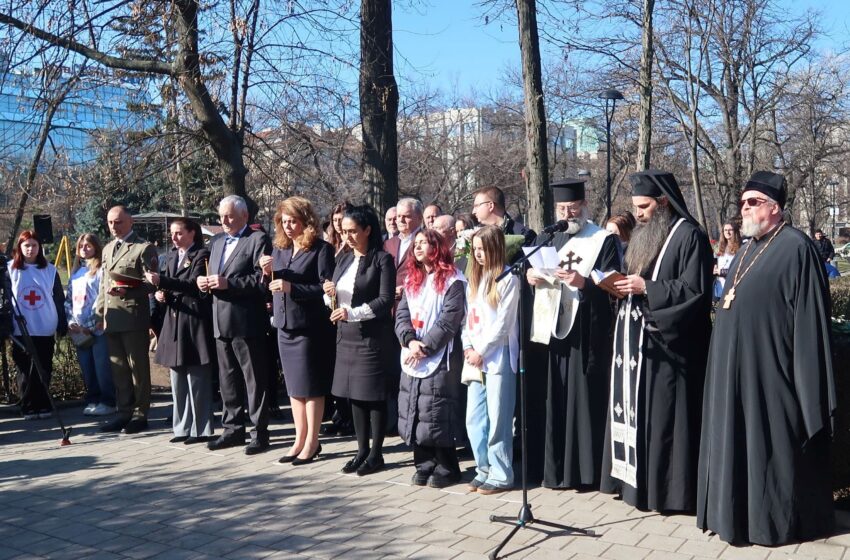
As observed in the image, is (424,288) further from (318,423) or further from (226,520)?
(226,520)

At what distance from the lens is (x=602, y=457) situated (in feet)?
19.8

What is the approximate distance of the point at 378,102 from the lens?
10781 mm

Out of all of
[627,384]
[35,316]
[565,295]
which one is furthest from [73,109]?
[627,384]

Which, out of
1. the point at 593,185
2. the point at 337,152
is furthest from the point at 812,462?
the point at 593,185

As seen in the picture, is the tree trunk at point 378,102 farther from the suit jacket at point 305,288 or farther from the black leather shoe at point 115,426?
the black leather shoe at point 115,426

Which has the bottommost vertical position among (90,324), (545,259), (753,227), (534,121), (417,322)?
(90,324)

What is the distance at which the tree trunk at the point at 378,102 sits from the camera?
1074cm

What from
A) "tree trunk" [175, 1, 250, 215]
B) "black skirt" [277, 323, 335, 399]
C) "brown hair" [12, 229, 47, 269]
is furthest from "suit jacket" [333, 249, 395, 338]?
"brown hair" [12, 229, 47, 269]

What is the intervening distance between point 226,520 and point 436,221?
324 cm

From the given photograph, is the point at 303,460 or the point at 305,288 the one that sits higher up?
the point at 305,288

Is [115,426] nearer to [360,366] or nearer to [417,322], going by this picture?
[360,366]

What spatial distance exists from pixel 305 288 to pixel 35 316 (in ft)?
13.6

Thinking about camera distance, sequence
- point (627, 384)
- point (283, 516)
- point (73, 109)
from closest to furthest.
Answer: point (627, 384), point (283, 516), point (73, 109)

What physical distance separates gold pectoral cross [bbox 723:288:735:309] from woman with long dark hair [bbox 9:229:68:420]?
7393 millimetres
